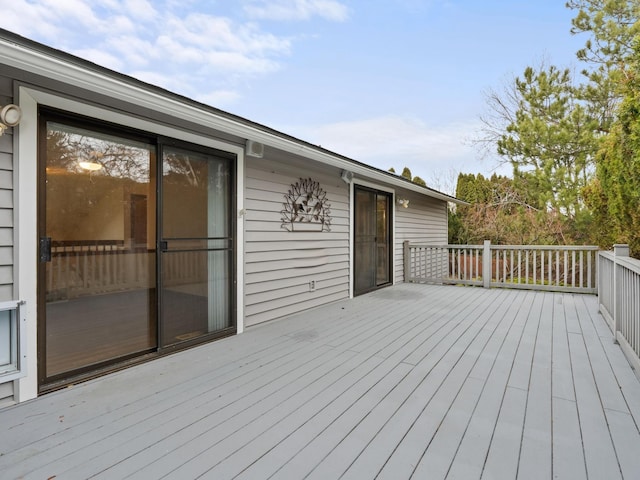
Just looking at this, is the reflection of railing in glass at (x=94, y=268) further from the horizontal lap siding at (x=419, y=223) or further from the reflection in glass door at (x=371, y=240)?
the horizontal lap siding at (x=419, y=223)

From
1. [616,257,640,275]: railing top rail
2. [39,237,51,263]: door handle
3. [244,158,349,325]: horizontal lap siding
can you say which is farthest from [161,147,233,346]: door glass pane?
[616,257,640,275]: railing top rail

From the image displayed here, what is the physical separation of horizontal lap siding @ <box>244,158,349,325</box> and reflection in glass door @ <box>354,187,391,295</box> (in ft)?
1.70

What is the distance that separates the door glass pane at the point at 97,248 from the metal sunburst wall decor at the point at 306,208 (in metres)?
1.88

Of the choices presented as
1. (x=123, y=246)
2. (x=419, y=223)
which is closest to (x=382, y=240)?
(x=419, y=223)

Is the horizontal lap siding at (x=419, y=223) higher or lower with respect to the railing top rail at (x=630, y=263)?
higher

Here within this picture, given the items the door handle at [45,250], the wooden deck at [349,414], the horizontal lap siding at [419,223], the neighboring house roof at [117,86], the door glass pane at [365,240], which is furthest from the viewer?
the horizontal lap siding at [419,223]

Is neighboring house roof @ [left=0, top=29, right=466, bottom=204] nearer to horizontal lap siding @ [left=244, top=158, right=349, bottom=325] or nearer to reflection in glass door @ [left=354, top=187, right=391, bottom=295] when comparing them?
horizontal lap siding @ [left=244, top=158, right=349, bottom=325]

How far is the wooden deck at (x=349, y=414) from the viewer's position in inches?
62.8

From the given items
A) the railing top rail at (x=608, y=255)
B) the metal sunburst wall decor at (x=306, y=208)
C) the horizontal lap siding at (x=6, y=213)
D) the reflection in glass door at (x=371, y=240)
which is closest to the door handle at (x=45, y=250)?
the horizontal lap siding at (x=6, y=213)

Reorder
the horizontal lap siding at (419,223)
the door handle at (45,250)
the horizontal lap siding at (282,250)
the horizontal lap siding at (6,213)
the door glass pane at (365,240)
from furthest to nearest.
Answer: the horizontal lap siding at (419,223) < the door glass pane at (365,240) < the horizontal lap siding at (282,250) < the door handle at (45,250) < the horizontal lap siding at (6,213)

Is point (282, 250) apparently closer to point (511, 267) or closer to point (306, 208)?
point (306, 208)

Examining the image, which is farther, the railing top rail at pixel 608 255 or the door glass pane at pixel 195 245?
the railing top rail at pixel 608 255

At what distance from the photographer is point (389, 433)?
6.08 ft

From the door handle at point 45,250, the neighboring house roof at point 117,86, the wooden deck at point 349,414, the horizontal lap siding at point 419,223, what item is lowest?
the wooden deck at point 349,414
